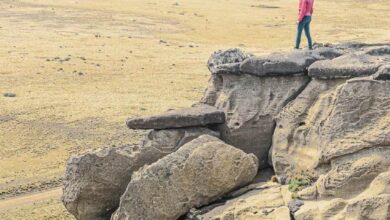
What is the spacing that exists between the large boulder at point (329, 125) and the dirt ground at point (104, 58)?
27.6 ft

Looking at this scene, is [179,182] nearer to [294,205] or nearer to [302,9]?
[294,205]

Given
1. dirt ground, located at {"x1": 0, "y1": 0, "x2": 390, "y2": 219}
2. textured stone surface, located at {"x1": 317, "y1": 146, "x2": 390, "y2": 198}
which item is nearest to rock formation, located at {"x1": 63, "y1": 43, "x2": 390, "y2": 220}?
textured stone surface, located at {"x1": 317, "y1": 146, "x2": 390, "y2": 198}

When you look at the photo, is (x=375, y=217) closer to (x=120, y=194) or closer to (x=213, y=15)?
(x=120, y=194)

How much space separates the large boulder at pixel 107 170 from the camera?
57.0 feet

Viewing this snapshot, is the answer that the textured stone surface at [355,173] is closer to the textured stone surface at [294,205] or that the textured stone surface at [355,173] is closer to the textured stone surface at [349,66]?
the textured stone surface at [294,205]

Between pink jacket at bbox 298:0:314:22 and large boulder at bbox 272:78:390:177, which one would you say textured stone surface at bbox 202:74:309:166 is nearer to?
large boulder at bbox 272:78:390:177

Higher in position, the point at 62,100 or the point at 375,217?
the point at 375,217

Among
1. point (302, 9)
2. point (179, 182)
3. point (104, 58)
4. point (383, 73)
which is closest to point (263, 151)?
point (179, 182)

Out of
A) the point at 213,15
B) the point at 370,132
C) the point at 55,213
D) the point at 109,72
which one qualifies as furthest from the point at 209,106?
the point at 213,15

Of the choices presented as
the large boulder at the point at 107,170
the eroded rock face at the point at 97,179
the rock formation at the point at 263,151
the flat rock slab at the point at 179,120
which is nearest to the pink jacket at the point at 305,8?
the rock formation at the point at 263,151

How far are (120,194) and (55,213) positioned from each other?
4.92 metres

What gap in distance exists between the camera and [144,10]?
80750 mm

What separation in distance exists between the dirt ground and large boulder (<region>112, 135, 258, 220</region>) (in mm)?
6299

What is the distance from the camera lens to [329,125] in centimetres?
1600
